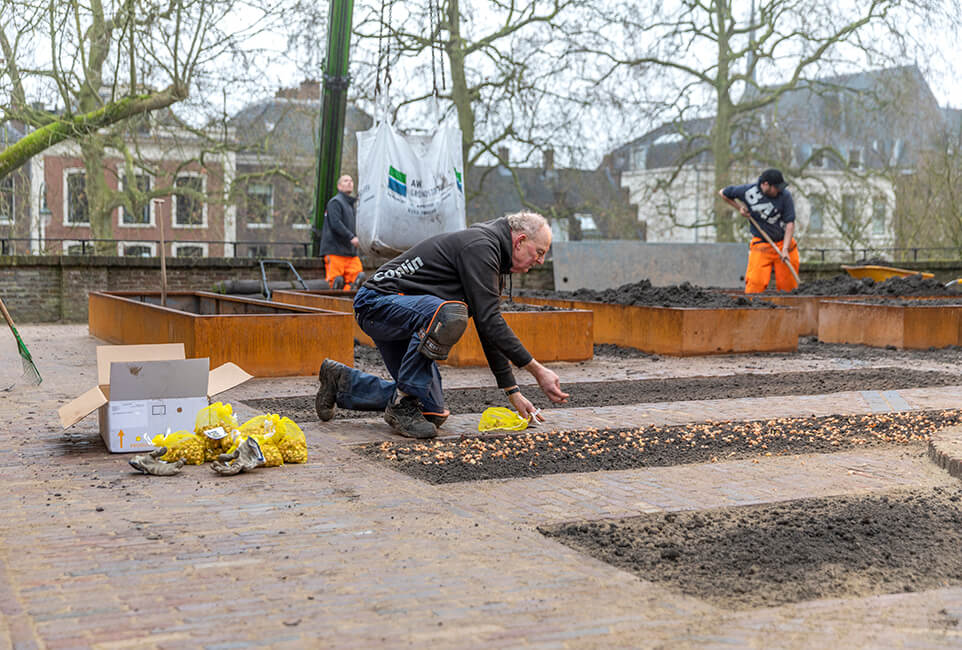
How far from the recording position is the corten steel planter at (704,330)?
36.8ft

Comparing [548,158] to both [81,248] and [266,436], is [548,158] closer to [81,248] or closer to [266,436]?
[81,248]

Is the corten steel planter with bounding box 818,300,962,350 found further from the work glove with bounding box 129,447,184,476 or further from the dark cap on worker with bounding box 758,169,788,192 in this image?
the work glove with bounding box 129,447,184,476

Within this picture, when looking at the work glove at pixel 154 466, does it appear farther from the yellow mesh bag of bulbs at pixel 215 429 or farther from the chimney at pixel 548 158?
the chimney at pixel 548 158

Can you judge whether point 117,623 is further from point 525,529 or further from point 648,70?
point 648,70

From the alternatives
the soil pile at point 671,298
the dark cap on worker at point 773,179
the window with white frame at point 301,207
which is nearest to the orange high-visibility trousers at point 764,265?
the dark cap on worker at point 773,179

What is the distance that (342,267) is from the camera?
14.9 metres

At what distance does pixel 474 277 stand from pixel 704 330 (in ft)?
20.1

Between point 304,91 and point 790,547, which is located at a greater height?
point 304,91

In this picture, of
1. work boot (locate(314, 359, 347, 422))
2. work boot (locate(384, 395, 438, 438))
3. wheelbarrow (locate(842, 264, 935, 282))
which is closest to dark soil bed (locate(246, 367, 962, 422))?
work boot (locate(314, 359, 347, 422))

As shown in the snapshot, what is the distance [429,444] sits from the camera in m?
5.76

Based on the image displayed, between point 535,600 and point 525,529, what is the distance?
88cm

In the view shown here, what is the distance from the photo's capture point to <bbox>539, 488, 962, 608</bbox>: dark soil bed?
330 centimetres

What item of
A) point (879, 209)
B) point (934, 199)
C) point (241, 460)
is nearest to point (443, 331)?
point (241, 460)

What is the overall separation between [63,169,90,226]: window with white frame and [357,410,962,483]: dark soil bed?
25462mm
